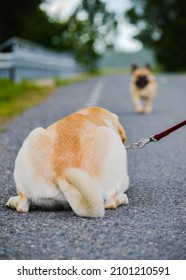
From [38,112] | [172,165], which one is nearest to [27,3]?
[38,112]

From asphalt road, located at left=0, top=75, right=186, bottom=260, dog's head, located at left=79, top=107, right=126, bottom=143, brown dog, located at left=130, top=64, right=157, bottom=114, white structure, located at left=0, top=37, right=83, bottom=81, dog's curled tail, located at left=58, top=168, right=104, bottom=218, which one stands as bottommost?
white structure, located at left=0, top=37, right=83, bottom=81

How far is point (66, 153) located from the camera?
193 inches

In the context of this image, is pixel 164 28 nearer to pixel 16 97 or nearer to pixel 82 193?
pixel 16 97

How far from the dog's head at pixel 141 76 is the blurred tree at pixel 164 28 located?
149ft

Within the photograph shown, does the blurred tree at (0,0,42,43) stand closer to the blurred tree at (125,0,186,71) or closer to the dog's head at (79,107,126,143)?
the blurred tree at (125,0,186,71)

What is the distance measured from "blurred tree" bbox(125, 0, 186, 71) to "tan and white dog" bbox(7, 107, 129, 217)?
184 feet

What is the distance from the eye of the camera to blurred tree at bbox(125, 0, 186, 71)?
61312 millimetres

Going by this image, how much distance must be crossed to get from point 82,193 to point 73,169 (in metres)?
0.21

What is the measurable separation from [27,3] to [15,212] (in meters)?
48.0

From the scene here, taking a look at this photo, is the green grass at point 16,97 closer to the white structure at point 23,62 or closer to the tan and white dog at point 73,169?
the white structure at point 23,62

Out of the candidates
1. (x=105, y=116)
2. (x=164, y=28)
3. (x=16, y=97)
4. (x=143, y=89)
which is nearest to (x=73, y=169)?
(x=105, y=116)

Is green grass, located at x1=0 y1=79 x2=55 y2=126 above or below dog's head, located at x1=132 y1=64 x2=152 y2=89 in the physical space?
below

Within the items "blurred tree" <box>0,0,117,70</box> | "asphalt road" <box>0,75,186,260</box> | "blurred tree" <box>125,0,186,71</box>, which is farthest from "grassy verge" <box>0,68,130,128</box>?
"blurred tree" <box>125,0,186,71</box>
